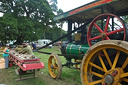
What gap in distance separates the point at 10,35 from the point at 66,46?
1048 centimetres

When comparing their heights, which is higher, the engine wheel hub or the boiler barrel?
the boiler barrel

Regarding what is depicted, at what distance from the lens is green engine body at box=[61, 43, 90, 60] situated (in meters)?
3.65

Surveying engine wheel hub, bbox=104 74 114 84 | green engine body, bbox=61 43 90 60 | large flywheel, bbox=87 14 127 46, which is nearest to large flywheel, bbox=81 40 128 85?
engine wheel hub, bbox=104 74 114 84

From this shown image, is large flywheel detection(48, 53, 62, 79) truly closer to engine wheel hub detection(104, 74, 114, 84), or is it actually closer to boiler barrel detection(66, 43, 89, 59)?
boiler barrel detection(66, 43, 89, 59)

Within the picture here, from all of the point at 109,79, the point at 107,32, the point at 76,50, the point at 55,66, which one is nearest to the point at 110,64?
the point at 109,79

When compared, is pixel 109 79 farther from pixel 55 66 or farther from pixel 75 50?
pixel 55 66

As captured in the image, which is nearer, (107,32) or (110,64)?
(110,64)

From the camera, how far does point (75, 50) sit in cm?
399

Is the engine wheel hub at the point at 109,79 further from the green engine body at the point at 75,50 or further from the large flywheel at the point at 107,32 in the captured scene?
the green engine body at the point at 75,50

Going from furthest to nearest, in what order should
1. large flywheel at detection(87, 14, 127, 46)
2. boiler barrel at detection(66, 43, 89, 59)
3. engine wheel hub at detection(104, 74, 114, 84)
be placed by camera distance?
boiler barrel at detection(66, 43, 89, 59), large flywheel at detection(87, 14, 127, 46), engine wheel hub at detection(104, 74, 114, 84)

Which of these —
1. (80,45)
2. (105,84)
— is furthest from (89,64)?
(80,45)

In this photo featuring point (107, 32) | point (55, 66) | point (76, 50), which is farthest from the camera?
point (55, 66)

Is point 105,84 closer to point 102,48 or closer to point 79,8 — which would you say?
point 102,48

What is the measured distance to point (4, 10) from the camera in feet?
51.2
